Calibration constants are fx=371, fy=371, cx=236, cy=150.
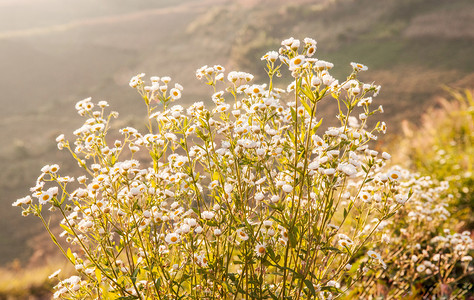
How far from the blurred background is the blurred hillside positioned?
0.05 m

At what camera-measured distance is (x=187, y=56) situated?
17.5 m

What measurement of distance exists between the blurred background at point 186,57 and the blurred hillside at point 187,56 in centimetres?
5

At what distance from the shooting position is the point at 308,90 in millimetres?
1556

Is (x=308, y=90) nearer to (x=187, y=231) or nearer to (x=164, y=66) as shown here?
(x=187, y=231)

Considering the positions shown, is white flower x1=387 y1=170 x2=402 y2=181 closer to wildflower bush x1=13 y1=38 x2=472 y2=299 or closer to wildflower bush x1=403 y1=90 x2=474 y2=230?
wildflower bush x1=13 y1=38 x2=472 y2=299

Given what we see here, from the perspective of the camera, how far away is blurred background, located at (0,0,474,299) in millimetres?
9500

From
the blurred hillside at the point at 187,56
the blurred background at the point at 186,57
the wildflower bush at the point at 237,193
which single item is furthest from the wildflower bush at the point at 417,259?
the blurred hillside at the point at 187,56

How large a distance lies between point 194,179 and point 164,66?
15.6 m

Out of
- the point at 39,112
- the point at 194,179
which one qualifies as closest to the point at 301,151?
the point at 194,179

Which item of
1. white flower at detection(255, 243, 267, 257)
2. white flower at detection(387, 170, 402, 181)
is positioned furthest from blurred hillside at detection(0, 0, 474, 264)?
white flower at detection(387, 170, 402, 181)

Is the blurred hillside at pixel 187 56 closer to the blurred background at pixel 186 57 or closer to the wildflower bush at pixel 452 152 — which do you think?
the blurred background at pixel 186 57

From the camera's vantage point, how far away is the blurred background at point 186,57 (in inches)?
374

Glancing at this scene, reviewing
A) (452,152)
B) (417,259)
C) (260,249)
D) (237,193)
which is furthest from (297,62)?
(452,152)

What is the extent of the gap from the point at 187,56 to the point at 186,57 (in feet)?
0.64
